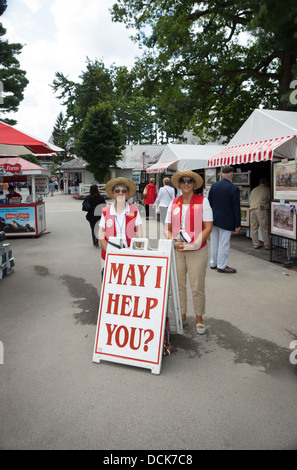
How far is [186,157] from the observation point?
14.1 meters

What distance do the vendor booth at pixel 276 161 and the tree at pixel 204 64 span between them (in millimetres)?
6136

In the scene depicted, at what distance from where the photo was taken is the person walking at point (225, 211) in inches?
269

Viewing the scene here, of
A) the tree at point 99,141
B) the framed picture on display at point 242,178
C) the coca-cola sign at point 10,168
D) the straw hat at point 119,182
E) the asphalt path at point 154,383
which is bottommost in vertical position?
the asphalt path at point 154,383

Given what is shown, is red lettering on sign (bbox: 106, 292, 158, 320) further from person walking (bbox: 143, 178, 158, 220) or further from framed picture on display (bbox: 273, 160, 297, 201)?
person walking (bbox: 143, 178, 158, 220)

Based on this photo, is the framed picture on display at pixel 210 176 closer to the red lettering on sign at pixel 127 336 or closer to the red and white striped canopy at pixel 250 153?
the red and white striped canopy at pixel 250 153

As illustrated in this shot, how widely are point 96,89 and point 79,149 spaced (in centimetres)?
1647

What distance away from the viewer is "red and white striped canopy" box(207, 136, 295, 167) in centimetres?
780

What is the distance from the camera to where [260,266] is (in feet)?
25.1

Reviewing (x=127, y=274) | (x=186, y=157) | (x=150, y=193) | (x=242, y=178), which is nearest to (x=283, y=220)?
(x=242, y=178)

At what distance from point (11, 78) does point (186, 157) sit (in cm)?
1814

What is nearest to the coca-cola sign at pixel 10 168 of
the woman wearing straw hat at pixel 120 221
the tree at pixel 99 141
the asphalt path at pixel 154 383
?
the asphalt path at pixel 154 383

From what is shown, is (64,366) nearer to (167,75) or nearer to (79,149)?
(167,75)

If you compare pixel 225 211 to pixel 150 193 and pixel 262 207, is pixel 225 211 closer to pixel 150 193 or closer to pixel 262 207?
pixel 262 207
